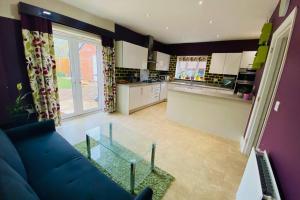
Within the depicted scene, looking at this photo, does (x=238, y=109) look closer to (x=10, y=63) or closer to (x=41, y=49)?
(x=41, y=49)

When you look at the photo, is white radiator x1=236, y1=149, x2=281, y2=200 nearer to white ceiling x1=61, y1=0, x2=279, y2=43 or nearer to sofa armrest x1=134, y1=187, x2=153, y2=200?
sofa armrest x1=134, y1=187, x2=153, y2=200

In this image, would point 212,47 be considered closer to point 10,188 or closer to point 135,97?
point 135,97

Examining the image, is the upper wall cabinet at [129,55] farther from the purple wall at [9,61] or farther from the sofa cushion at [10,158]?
the sofa cushion at [10,158]

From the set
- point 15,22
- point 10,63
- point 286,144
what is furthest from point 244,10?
point 10,63

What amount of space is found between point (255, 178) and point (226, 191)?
750 millimetres

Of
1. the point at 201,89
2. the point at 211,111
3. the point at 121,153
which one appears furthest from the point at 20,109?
the point at 201,89

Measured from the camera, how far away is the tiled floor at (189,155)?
5.34 feet

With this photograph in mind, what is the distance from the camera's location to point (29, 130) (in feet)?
5.64

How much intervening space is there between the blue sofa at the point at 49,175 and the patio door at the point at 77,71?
178 centimetres

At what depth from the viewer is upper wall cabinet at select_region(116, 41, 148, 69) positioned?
3771 millimetres

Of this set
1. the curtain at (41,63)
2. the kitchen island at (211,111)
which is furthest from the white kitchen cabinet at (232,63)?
the curtain at (41,63)

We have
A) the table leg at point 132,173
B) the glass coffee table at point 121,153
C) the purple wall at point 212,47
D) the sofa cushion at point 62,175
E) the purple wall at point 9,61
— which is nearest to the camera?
the sofa cushion at point 62,175

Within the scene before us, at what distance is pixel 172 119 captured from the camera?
3.70 meters

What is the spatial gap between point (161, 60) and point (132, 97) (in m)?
2.42
